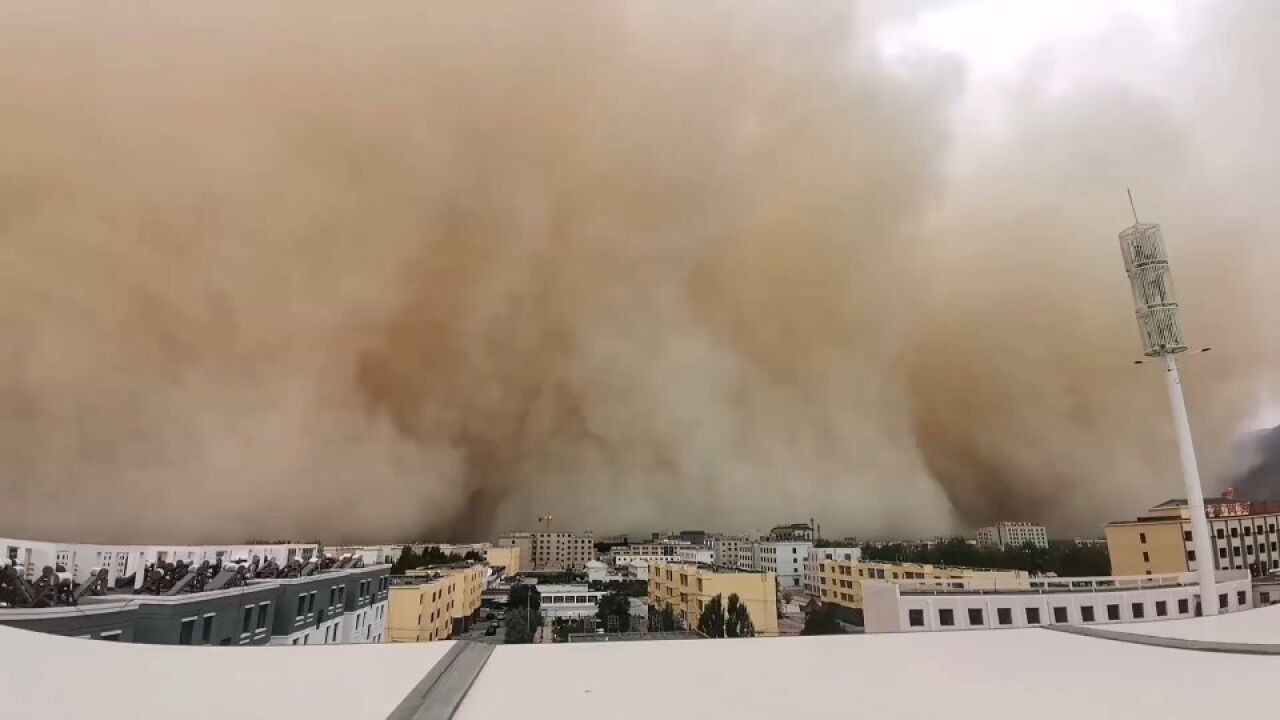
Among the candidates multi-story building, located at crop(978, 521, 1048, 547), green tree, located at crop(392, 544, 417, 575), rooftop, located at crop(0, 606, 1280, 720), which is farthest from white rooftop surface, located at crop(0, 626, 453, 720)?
multi-story building, located at crop(978, 521, 1048, 547)

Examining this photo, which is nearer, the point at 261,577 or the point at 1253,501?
the point at 261,577

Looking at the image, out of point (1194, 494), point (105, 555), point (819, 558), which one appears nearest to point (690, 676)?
point (105, 555)

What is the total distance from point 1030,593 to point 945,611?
1611 mm

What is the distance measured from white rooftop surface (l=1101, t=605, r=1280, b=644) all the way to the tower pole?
5783mm

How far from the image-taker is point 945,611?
9.20 metres

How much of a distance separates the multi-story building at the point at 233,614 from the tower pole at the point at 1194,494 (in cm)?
1373

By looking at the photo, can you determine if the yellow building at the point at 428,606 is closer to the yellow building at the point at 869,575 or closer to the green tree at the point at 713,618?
the green tree at the point at 713,618

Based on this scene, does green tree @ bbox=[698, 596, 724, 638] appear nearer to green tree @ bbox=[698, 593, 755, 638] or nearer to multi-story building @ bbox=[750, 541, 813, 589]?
green tree @ bbox=[698, 593, 755, 638]

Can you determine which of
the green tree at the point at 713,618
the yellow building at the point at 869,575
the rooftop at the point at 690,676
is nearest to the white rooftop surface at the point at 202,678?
the rooftop at the point at 690,676

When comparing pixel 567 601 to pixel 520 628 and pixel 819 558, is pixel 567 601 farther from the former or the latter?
pixel 819 558

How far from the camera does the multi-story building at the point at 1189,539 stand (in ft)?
50.6

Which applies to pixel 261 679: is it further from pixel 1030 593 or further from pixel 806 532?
pixel 806 532

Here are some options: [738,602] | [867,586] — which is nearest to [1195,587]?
[867,586]

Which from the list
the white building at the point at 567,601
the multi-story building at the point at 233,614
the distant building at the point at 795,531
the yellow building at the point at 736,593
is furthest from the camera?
the distant building at the point at 795,531
